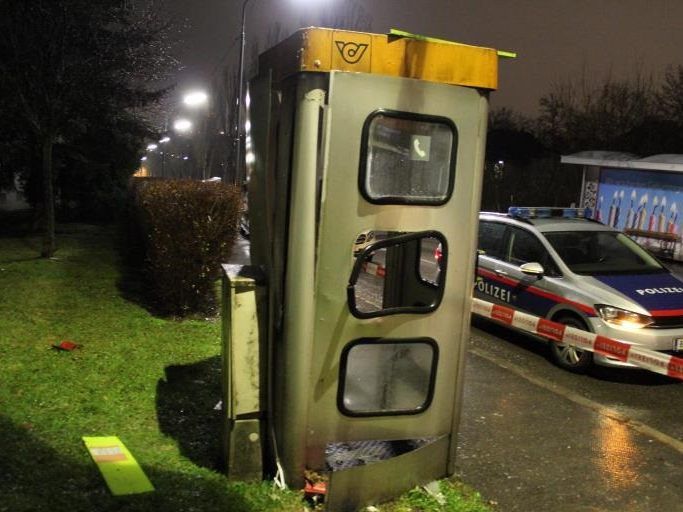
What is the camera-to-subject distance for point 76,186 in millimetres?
21625

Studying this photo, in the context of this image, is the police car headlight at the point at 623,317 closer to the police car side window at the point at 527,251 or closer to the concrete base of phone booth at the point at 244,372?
the police car side window at the point at 527,251

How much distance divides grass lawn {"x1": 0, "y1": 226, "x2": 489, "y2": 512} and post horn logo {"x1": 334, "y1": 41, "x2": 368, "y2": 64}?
2.30m

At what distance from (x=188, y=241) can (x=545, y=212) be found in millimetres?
4480

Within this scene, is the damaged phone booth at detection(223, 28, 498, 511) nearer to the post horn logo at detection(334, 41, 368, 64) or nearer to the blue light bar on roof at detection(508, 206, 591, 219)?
the post horn logo at detection(334, 41, 368, 64)

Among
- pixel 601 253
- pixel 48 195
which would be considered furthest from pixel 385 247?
pixel 48 195

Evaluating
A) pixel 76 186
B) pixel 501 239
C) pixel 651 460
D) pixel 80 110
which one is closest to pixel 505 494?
pixel 651 460

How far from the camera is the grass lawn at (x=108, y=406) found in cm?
345

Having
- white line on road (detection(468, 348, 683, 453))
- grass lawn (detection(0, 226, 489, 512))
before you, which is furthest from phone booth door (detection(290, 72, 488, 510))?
white line on road (detection(468, 348, 683, 453))

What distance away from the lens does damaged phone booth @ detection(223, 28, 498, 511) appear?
3.25 meters

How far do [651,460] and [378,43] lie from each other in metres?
3.54

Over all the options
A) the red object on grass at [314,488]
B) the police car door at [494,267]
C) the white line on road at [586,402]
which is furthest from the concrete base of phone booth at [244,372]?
the police car door at [494,267]

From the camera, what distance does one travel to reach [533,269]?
7160mm

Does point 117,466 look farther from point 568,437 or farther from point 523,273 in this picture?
point 523,273

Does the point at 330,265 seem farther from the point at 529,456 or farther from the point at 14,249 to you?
the point at 14,249
